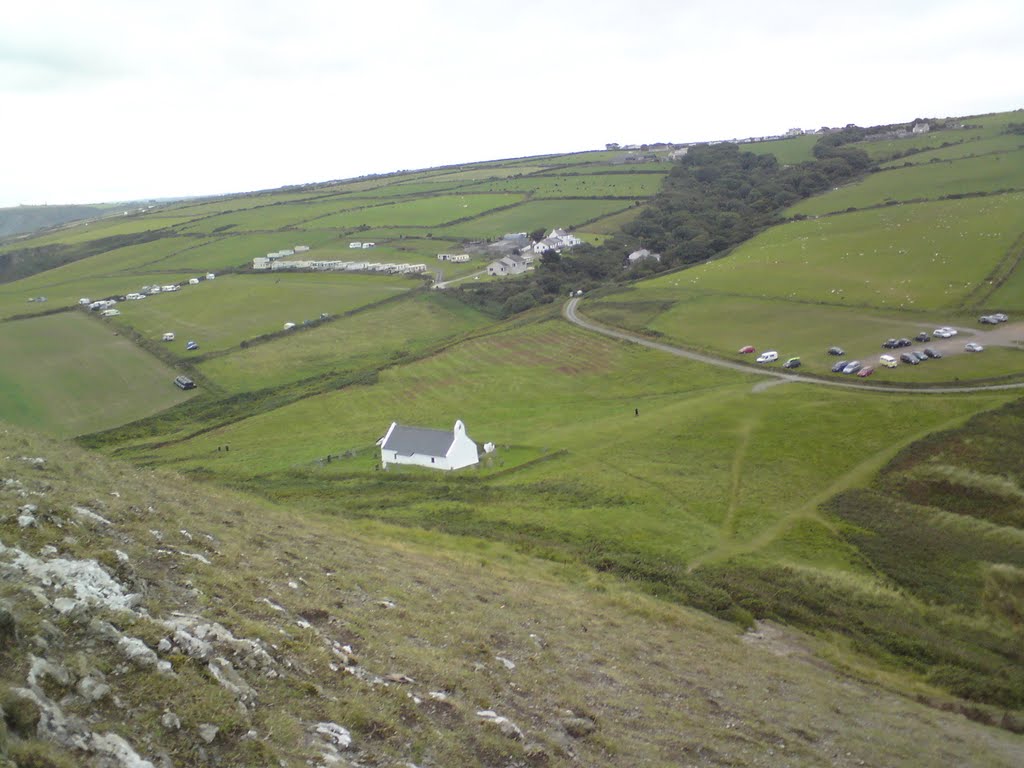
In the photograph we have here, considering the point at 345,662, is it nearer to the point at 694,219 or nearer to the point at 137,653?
the point at 137,653

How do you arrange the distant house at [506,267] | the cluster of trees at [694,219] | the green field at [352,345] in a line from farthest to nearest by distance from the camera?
the distant house at [506,267] → the cluster of trees at [694,219] → the green field at [352,345]

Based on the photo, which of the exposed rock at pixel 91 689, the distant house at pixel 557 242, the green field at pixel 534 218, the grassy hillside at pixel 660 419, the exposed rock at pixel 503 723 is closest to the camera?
the exposed rock at pixel 91 689

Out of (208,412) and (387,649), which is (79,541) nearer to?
(387,649)

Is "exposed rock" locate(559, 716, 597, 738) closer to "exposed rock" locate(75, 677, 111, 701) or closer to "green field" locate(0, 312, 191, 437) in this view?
"exposed rock" locate(75, 677, 111, 701)

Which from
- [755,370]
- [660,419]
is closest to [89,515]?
[660,419]

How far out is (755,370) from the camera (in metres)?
65.2

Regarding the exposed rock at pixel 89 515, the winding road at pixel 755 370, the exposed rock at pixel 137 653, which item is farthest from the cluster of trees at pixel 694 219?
the exposed rock at pixel 137 653

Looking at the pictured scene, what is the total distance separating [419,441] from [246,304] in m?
74.1

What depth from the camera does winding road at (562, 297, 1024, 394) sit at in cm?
5353

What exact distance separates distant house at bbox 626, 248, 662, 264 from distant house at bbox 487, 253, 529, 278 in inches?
820

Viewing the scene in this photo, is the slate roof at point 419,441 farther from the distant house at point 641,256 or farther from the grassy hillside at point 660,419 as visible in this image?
the distant house at point 641,256

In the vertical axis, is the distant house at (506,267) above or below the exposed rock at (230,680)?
above

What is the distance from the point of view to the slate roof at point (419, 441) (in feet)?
171

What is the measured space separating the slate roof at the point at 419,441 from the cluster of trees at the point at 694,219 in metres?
56.2
